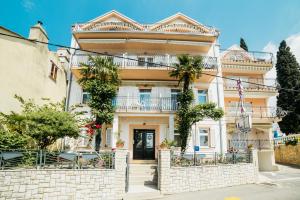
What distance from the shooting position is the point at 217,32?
18406 millimetres

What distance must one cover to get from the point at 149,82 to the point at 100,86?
5.30 meters

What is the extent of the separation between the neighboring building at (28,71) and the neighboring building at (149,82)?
1.87 m

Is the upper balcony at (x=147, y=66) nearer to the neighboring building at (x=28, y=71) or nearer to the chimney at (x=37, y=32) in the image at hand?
the neighboring building at (x=28, y=71)

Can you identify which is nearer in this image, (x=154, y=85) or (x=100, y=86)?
(x=100, y=86)

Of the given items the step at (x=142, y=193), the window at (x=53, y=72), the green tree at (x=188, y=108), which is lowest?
the step at (x=142, y=193)

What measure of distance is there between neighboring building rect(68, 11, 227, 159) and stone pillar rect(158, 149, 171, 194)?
523cm

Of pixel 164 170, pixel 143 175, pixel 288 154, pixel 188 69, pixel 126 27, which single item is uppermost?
pixel 126 27

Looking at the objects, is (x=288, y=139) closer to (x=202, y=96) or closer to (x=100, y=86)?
(x=202, y=96)

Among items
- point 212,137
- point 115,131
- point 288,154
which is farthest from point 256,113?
point 115,131

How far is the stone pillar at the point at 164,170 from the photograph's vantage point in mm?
10055

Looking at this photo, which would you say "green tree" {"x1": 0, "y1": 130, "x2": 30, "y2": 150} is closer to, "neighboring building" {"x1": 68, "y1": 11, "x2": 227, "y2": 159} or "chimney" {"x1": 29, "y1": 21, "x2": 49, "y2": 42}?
"neighboring building" {"x1": 68, "y1": 11, "x2": 227, "y2": 159}

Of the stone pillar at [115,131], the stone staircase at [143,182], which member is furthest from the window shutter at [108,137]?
the stone staircase at [143,182]

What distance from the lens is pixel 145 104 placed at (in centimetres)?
1638

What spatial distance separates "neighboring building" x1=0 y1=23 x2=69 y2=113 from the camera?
12797 millimetres
